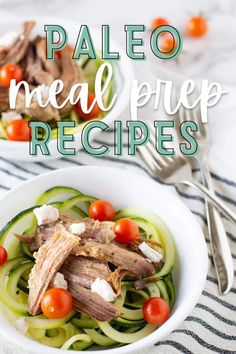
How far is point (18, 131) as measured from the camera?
418 centimetres

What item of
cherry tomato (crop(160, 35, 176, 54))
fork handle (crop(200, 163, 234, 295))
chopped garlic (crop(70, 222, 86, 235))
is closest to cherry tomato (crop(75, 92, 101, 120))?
fork handle (crop(200, 163, 234, 295))

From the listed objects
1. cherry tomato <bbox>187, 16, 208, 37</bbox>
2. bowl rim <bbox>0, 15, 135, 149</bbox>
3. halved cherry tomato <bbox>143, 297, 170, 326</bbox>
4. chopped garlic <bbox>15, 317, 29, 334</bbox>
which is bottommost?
chopped garlic <bbox>15, 317, 29, 334</bbox>

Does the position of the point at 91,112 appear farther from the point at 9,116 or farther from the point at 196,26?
the point at 196,26

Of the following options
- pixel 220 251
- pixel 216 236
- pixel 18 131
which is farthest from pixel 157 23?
pixel 220 251

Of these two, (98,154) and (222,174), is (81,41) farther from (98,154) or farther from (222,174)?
(222,174)

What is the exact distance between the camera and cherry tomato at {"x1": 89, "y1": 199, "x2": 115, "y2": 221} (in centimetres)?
357

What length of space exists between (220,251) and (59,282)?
1.03m

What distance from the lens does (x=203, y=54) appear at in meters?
5.47

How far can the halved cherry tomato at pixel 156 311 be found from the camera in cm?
313

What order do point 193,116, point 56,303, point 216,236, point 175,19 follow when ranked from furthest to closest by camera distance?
point 175,19 < point 193,116 < point 216,236 < point 56,303

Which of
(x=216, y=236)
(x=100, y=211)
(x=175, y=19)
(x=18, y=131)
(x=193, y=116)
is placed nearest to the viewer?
(x=100, y=211)

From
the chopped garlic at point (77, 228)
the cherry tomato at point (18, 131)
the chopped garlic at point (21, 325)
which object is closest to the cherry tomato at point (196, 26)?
the cherry tomato at point (18, 131)

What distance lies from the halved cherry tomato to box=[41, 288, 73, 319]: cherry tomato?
35cm

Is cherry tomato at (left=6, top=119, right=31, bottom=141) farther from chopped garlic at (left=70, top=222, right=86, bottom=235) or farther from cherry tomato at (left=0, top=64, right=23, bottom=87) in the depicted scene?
chopped garlic at (left=70, top=222, right=86, bottom=235)
